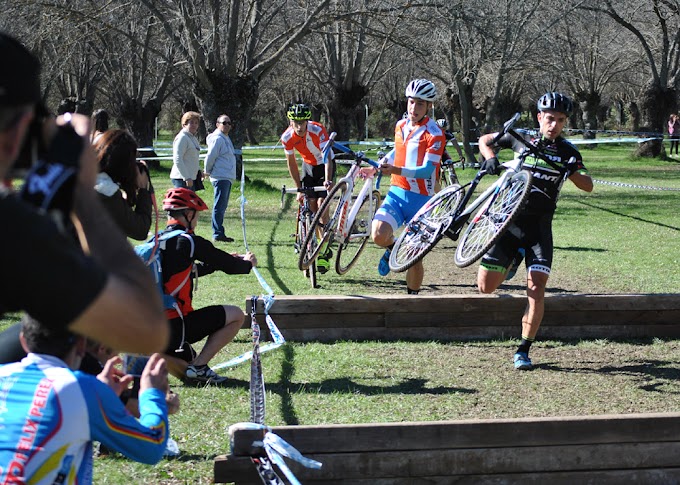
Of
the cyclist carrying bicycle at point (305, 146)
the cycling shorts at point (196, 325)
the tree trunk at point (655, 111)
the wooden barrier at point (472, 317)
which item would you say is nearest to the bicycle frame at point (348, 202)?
the wooden barrier at point (472, 317)

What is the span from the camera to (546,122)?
7246mm

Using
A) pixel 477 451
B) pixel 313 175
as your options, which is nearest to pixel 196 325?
pixel 477 451

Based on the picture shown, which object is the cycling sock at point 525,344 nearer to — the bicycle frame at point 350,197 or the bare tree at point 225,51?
the bicycle frame at point 350,197

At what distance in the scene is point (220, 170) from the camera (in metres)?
14.8

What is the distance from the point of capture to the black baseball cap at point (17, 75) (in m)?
1.53

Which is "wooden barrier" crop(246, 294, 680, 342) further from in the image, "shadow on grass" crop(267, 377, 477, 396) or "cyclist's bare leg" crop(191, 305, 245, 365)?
"cyclist's bare leg" crop(191, 305, 245, 365)

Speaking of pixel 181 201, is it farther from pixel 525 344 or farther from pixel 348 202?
pixel 348 202

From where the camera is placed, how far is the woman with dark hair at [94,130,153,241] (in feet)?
17.1

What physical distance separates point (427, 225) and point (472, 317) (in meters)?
0.93

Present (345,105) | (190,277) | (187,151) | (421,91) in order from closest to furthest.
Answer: (190,277) → (421,91) → (187,151) → (345,105)

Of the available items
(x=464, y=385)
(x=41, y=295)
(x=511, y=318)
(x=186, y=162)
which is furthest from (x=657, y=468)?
(x=186, y=162)

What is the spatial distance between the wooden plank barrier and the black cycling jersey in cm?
271

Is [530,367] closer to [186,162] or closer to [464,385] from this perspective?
[464,385]

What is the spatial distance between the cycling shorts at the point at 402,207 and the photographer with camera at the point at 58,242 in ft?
23.7
